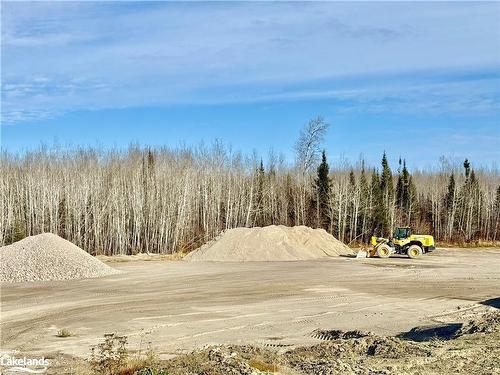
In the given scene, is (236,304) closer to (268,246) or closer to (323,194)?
(268,246)

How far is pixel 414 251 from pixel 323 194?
15.0 m

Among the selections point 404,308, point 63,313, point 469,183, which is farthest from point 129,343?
point 469,183

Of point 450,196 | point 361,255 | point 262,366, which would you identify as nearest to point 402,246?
point 361,255

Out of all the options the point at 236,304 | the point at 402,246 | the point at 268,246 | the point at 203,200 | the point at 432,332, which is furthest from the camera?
the point at 203,200

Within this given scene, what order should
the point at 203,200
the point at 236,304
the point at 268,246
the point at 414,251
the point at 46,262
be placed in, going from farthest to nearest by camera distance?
1. the point at 203,200
2. the point at 268,246
3. the point at 414,251
4. the point at 46,262
5. the point at 236,304

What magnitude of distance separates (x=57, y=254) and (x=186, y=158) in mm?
23071

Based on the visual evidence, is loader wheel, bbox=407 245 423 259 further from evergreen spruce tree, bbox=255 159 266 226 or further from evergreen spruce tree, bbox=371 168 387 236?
evergreen spruce tree, bbox=255 159 266 226

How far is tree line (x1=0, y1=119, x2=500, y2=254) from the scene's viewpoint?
37.9 m

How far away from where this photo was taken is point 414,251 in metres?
31.2

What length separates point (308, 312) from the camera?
54.2 feet

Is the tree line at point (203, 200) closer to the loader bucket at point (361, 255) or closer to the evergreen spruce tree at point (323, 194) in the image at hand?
the evergreen spruce tree at point (323, 194)

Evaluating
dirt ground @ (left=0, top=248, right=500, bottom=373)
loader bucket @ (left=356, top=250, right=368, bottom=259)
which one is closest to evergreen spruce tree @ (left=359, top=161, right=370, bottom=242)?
loader bucket @ (left=356, top=250, right=368, bottom=259)

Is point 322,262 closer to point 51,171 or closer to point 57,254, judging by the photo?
point 57,254

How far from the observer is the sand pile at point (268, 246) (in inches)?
1282
